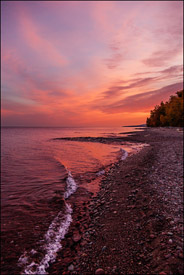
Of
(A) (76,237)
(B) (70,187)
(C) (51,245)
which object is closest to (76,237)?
(A) (76,237)

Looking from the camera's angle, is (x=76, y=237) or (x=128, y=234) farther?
(x=76, y=237)

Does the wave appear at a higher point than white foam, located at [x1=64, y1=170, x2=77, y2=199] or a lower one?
lower

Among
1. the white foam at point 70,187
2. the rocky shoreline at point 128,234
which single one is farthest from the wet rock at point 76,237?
the white foam at point 70,187

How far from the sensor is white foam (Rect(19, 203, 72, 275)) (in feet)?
13.5

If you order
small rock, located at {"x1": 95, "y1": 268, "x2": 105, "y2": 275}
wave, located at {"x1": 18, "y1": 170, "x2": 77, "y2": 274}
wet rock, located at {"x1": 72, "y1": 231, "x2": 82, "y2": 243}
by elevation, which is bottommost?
wave, located at {"x1": 18, "y1": 170, "x2": 77, "y2": 274}

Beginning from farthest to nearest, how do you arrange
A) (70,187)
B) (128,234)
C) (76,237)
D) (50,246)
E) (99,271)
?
(70,187), (76,237), (50,246), (128,234), (99,271)

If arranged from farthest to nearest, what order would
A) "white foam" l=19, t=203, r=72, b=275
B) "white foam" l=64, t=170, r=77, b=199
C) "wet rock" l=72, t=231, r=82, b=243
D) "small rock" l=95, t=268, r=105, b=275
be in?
"white foam" l=64, t=170, r=77, b=199, "wet rock" l=72, t=231, r=82, b=243, "white foam" l=19, t=203, r=72, b=275, "small rock" l=95, t=268, r=105, b=275

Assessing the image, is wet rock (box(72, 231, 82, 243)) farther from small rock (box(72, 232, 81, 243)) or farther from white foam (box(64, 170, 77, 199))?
white foam (box(64, 170, 77, 199))

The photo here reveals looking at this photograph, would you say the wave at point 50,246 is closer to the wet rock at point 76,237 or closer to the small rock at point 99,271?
the wet rock at point 76,237

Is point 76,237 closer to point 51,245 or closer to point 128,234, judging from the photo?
point 51,245

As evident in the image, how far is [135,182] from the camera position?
8.61 meters

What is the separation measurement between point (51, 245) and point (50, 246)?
0.15ft

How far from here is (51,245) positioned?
4.83 meters

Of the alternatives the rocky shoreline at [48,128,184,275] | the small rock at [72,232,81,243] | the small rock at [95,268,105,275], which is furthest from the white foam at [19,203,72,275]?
the small rock at [95,268,105,275]
